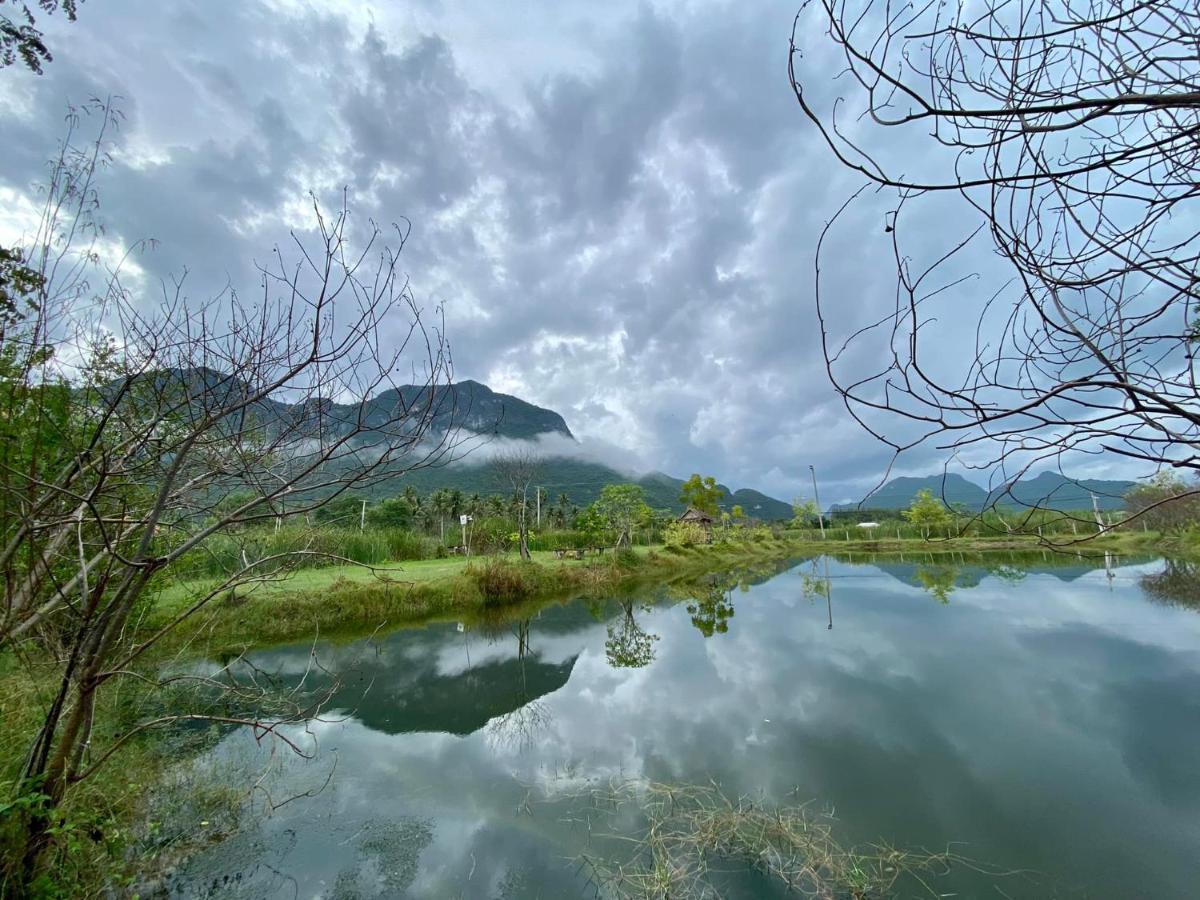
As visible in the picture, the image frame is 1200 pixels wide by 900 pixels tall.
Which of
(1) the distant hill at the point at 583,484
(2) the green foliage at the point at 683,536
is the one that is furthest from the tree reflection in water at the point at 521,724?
(1) the distant hill at the point at 583,484

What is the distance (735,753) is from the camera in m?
4.91

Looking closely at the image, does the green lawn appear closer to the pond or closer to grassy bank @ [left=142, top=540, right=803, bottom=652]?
grassy bank @ [left=142, top=540, right=803, bottom=652]

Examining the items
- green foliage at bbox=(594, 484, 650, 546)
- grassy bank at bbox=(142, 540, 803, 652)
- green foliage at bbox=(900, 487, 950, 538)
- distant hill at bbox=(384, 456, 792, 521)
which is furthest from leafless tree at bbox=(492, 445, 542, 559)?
green foliage at bbox=(900, 487, 950, 538)

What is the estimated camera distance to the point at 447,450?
7.04 ft

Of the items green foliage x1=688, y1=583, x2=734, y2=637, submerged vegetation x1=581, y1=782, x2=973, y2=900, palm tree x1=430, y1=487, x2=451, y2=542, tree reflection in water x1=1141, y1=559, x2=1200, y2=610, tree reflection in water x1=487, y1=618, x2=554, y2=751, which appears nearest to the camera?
submerged vegetation x1=581, y1=782, x2=973, y2=900

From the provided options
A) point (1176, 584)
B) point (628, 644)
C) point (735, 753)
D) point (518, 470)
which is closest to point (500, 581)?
point (628, 644)

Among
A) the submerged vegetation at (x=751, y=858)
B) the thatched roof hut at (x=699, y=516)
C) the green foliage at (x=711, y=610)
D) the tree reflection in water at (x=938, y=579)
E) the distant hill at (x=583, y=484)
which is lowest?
the green foliage at (x=711, y=610)

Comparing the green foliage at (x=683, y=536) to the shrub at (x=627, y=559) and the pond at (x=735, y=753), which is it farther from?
the pond at (x=735, y=753)

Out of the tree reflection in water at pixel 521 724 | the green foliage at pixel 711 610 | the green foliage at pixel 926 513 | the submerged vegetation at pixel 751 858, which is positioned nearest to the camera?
the submerged vegetation at pixel 751 858

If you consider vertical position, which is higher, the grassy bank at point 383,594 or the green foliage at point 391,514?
the green foliage at point 391,514

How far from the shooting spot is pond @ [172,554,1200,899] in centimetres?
330

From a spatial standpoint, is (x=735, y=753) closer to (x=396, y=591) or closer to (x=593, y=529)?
(x=396, y=591)

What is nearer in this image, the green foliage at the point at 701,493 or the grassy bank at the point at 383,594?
the grassy bank at the point at 383,594

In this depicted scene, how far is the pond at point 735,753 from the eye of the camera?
330cm
